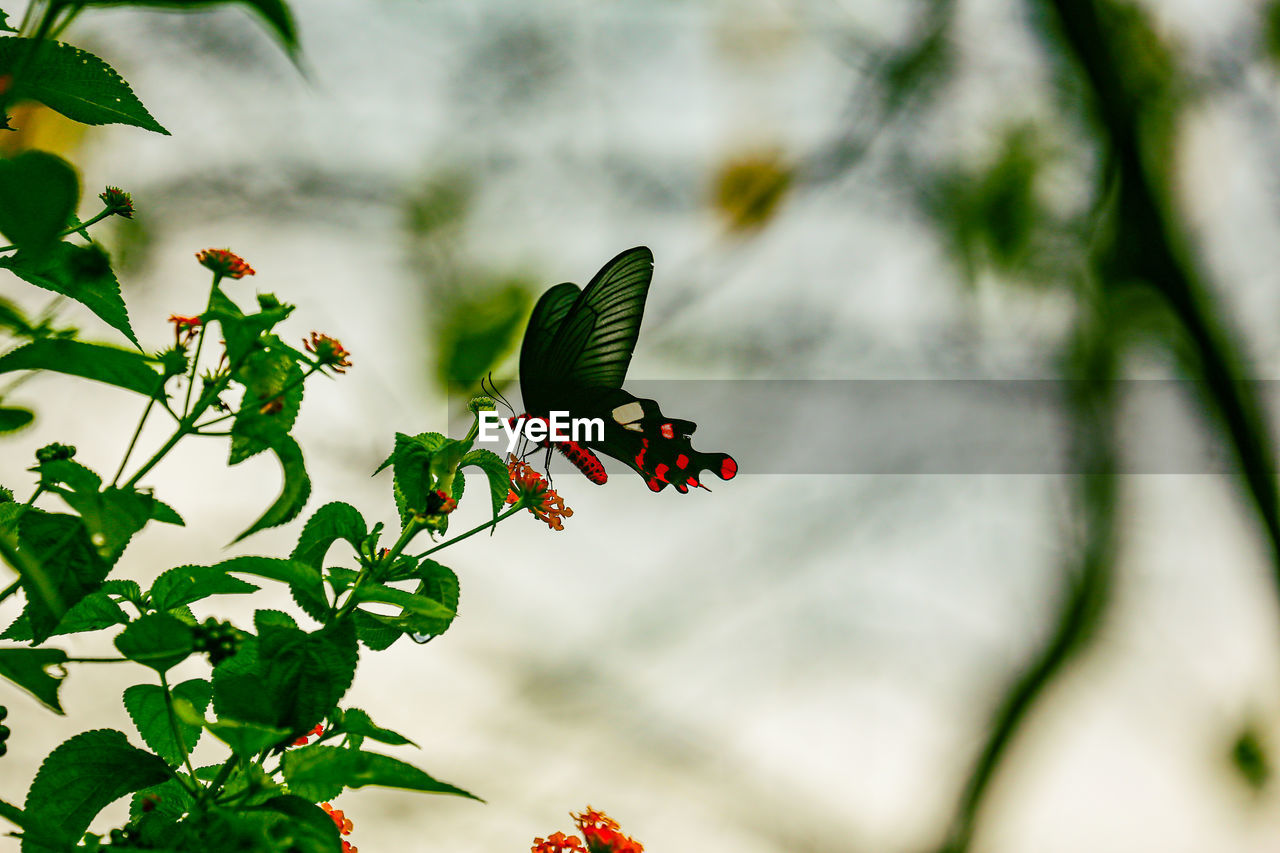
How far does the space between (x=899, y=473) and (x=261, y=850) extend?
3.21 feet

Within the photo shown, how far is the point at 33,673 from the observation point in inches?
8.7

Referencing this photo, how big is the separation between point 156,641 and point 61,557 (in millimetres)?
41

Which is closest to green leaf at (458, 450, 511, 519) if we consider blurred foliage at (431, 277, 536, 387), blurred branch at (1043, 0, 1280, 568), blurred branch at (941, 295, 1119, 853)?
blurred foliage at (431, 277, 536, 387)

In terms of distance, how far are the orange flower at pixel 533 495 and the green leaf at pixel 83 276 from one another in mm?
186

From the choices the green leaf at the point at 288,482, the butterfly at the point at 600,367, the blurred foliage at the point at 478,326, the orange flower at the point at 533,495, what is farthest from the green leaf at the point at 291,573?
the blurred foliage at the point at 478,326

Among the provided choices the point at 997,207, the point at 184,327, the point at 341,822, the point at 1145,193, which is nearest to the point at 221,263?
the point at 184,327

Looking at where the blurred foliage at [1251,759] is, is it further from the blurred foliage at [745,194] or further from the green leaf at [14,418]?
the green leaf at [14,418]

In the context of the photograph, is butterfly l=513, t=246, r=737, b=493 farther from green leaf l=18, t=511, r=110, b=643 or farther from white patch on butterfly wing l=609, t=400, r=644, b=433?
green leaf l=18, t=511, r=110, b=643

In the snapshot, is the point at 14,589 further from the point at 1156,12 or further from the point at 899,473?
the point at 1156,12

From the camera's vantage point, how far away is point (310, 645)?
0.90 feet

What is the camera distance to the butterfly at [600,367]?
1.90 ft

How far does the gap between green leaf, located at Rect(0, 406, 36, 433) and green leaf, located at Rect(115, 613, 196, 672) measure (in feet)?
0.25

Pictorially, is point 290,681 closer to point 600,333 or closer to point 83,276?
point 83,276

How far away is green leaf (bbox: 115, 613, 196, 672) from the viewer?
0.26m
